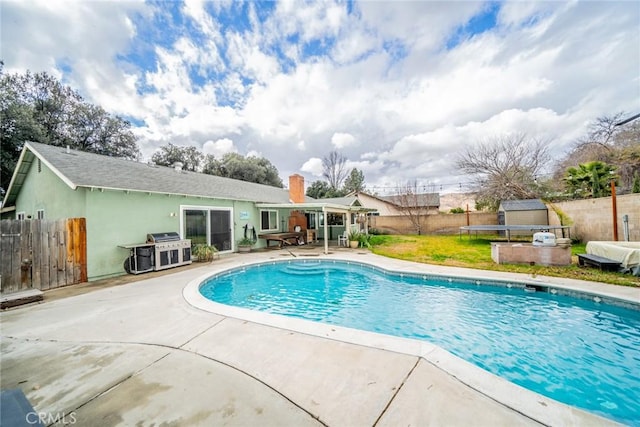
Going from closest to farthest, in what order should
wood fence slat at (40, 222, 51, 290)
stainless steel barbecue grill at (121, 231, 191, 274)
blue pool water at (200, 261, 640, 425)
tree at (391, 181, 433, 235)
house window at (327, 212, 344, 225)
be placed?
blue pool water at (200, 261, 640, 425) < wood fence slat at (40, 222, 51, 290) < stainless steel barbecue grill at (121, 231, 191, 274) < house window at (327, 212, 344, 225) < tree at (391, 181, 433, 235)

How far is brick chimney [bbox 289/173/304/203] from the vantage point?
16484 mm

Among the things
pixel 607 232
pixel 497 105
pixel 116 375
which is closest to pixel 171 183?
pixel 116 375

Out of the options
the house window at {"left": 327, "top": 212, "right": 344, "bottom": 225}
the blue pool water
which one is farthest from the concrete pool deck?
the house window at {"left": 327, "top": 212, "right": 344, "bottom": 225}

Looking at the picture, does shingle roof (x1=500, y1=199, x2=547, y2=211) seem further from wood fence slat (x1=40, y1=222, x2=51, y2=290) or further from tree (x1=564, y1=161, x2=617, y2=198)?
wood fence slat (x1=40, y1=222, x2=51, y2=290)

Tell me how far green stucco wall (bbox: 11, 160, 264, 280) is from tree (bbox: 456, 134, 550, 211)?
21.3 metres

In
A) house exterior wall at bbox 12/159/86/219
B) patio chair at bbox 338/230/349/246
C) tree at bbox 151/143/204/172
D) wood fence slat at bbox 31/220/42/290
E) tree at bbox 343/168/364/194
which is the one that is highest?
tree at bbox 151/143/204/172

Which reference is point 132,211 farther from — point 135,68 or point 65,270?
point 135,68

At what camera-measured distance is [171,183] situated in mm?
10633

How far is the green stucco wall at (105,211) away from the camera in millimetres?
7637

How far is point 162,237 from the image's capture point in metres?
9.05

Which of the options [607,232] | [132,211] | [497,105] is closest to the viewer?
[132,211]

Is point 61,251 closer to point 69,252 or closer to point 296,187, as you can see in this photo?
point 69,252

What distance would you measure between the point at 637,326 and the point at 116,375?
883 cm

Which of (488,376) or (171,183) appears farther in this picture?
(171,183)
